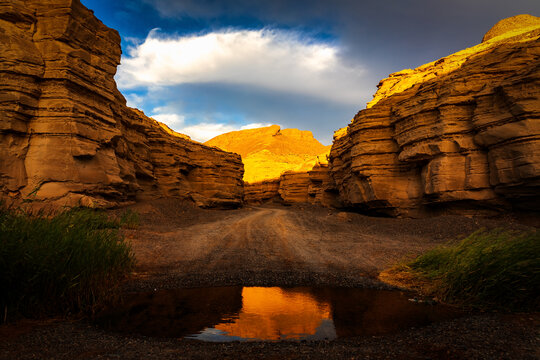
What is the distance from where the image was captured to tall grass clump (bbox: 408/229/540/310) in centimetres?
459

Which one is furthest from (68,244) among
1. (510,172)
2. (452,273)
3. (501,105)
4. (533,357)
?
(501,105)

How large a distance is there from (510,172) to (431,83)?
26.1ft

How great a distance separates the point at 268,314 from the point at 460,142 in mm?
16273

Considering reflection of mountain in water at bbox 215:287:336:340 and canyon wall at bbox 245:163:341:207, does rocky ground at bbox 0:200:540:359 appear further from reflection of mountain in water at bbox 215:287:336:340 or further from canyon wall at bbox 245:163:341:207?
canyon wall at bbox 245:163:341:207

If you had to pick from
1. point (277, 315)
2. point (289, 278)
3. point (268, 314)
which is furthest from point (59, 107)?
point (277, 315)

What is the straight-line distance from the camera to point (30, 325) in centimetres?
382

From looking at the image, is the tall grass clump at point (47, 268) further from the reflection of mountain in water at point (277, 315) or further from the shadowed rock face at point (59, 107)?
the shadowed rock face at point (59, 107)

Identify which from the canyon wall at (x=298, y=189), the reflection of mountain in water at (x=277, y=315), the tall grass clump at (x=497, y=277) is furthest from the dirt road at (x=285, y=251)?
the canyon wall at (x=298, y=189)

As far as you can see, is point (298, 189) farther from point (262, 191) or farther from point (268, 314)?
point (268, 314)

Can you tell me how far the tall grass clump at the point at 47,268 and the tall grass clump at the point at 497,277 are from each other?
22.0 ft

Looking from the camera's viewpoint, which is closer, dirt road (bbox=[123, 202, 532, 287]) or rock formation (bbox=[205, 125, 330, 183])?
dirt road (bbox=[123, 202, 532, 287])

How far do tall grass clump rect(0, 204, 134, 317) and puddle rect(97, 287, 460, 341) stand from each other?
1.93ft

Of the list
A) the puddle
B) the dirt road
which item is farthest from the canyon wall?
the puddle

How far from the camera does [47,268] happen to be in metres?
4.18
